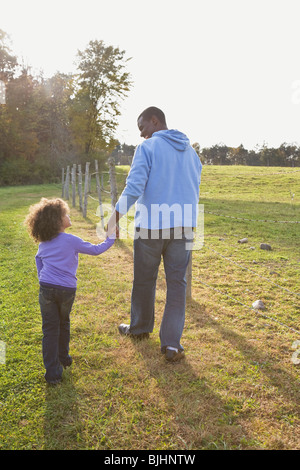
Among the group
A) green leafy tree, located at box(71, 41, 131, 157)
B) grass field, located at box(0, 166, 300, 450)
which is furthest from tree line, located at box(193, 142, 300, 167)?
grass field, located at box(0, 166, 300, 450)

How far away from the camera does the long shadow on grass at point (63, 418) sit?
2.11 m

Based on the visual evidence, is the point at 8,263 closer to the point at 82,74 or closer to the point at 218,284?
the point at 218,284

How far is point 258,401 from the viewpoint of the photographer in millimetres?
2564

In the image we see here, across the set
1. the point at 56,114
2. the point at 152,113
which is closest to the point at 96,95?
the point at 56,114

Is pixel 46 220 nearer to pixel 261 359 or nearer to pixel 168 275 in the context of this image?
pixel 168 275

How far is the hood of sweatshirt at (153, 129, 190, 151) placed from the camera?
8.97 ft

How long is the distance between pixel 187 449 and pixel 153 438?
229 millimetres

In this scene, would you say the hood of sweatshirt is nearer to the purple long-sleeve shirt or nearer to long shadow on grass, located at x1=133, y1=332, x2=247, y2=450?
the purple long-sleeve shirt

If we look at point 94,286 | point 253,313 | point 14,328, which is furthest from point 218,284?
point 14,328

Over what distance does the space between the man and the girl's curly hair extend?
0.41 meters

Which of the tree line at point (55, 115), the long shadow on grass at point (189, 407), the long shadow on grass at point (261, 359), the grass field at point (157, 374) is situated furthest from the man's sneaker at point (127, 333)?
the tree line at point (55, 115)

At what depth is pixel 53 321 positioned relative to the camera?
255 cm

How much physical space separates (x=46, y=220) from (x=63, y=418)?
1.42 m

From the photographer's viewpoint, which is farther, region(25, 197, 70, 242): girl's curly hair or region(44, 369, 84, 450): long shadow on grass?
region(25, 197, 70, 242): girl's curly hair
